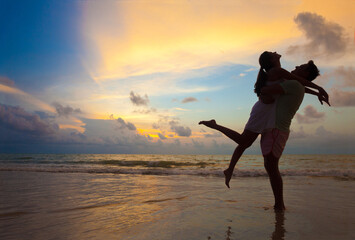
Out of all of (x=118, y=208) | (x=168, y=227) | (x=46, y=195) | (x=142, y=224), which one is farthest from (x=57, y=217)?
(x=46, y=195)

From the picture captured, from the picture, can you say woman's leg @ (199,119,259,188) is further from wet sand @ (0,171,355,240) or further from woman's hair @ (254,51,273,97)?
wet sand @ (0,171,355,240)

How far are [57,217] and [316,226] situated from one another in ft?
10.4

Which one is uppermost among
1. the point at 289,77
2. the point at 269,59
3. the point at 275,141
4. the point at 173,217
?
the point at 269,59

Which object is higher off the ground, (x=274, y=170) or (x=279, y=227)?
(x=274, y=170)

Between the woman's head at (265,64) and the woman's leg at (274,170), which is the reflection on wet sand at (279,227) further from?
the woman's head at (265,64)

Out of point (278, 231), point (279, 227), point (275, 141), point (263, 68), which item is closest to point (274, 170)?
point (275, 141)

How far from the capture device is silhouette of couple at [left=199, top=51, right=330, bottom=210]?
119 inches

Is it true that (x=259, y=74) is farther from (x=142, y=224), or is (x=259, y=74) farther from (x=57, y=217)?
(x=57, y=217)

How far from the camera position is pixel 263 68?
10.5 ft

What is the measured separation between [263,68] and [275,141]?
986 millimetres

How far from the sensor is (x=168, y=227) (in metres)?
2.57

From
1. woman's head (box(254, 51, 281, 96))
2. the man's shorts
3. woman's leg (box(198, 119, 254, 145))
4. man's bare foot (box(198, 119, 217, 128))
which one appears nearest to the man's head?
woman's head (box(254, 51, 281, 96))

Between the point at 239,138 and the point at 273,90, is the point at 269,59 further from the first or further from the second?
the point at 239,138

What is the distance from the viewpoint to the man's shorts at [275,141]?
3074mm
